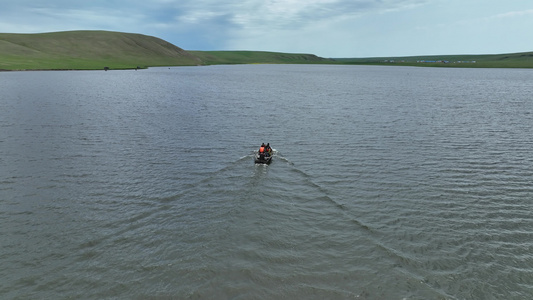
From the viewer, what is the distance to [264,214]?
2305 centimetres

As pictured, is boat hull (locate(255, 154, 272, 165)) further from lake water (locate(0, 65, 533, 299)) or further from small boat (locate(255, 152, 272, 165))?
lake water (locate(0, 65, 533, 299))

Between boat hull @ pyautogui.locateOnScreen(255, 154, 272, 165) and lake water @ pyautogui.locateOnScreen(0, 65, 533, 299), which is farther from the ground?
boat hull @ pyautogui.locateOnScreen(255, 154, 272, 165)

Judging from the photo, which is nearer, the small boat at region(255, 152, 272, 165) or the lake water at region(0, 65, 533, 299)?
the lake water at region(0, 65, 533, 299)

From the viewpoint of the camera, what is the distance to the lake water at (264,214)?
631 inches

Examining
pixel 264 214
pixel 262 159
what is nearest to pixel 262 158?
pixel 262 159

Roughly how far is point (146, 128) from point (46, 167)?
745 inches

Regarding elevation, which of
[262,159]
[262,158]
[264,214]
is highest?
[262,158]

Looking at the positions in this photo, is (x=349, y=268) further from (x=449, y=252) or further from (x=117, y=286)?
(x=117, y=286)

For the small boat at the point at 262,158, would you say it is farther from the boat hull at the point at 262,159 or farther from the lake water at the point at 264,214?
the lake water at the point at 264,214

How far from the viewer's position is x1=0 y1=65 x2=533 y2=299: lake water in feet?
52.5

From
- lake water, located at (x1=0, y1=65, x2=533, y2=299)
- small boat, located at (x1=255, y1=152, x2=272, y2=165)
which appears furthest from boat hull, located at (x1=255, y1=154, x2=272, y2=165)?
lake water, located at (x1=0, y1=65, x2=533, y2=299)

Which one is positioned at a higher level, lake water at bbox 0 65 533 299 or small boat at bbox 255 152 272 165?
small boat at bbox 255 152 272 165

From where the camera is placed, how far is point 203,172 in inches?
1230

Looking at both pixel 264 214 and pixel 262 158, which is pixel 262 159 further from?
pixel 264 214
